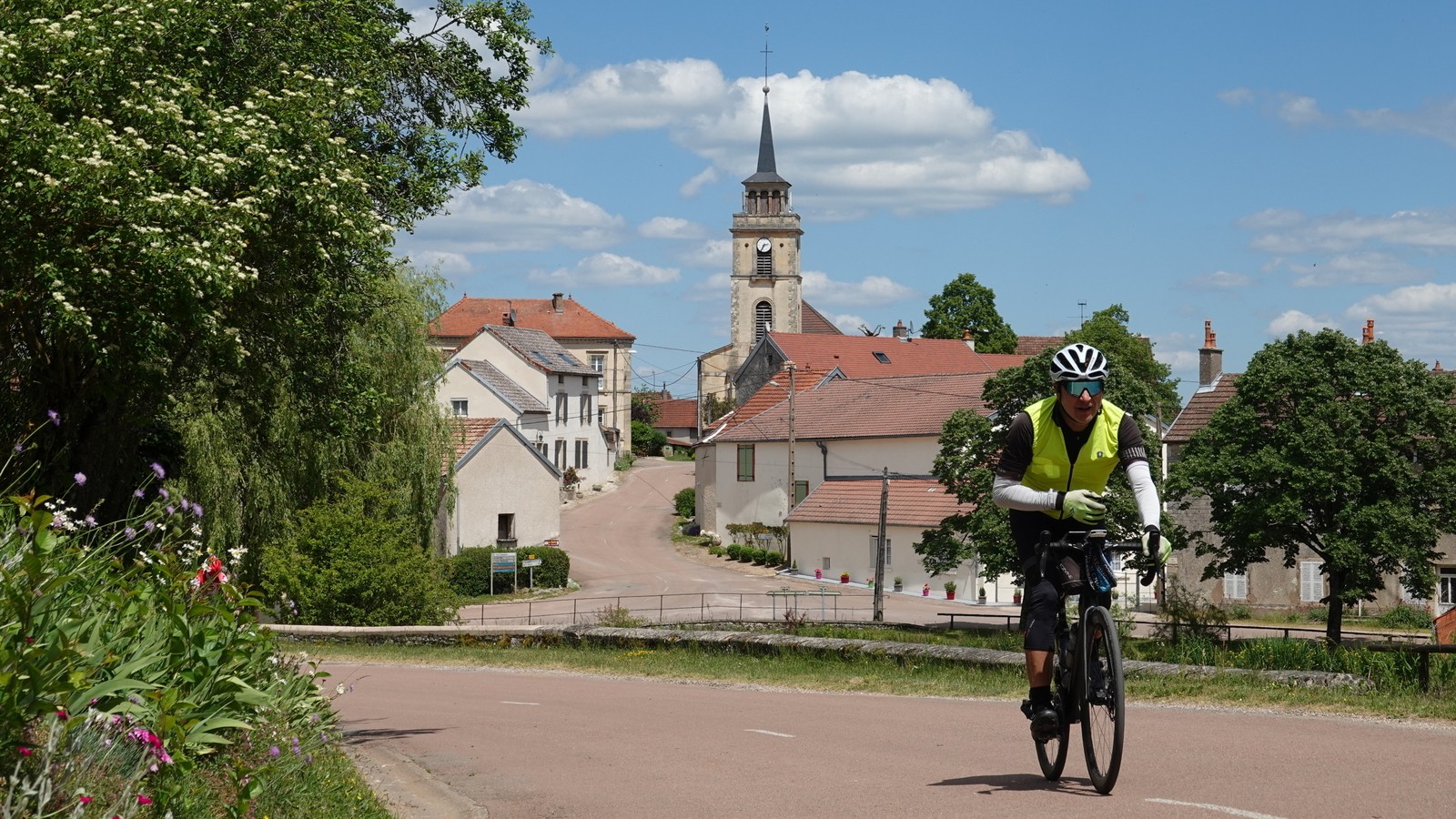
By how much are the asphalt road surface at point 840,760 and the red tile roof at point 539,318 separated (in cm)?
10242

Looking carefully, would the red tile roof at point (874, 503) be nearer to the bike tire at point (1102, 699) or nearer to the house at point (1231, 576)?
the house at point (1231, 576)

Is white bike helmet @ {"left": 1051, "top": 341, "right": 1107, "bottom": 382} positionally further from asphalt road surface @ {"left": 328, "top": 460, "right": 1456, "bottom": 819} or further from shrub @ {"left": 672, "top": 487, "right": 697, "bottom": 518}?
shrub @ {"left": 672, "top": 487, "right": 697, "bottom": 518}

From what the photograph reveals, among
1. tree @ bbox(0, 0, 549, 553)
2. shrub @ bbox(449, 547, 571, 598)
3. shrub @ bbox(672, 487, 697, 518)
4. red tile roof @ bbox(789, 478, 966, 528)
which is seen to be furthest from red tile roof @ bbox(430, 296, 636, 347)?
tree @ bbox(0, 0, 549, 553)

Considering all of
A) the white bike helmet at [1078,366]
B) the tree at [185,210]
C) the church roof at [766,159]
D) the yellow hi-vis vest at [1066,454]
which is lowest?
the yellow hi-vis vest at [1066,454]

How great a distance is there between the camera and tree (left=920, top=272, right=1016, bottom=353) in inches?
4550

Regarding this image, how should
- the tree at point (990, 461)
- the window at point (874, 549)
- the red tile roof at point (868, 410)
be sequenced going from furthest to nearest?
the red tile roof at point (868, 410)
the window at point (874, 549)
the tree at point (990, 461)

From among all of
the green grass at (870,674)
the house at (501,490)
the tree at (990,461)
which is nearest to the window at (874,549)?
the house at (501,490)

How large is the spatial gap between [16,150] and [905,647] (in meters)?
11.8

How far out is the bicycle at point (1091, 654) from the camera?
23.3 feet

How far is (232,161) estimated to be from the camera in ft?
38.3

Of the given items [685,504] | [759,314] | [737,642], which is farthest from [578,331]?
[737,642]

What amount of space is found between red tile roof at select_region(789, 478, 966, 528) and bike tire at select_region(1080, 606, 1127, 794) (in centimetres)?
4935

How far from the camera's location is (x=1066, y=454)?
7.50m

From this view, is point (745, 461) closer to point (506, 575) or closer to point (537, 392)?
point (537, 392)
